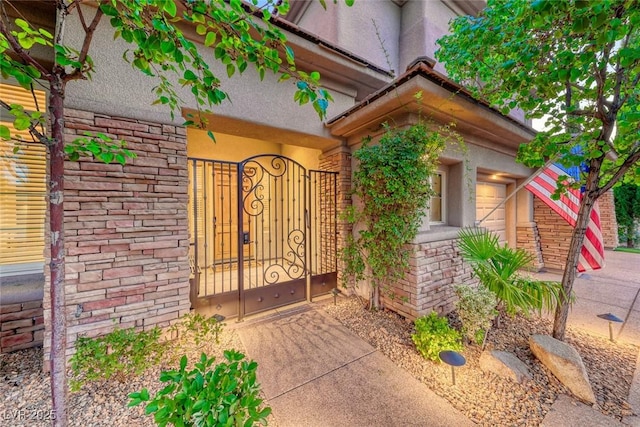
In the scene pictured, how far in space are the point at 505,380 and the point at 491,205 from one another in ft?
16.8

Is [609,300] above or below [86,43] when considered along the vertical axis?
below

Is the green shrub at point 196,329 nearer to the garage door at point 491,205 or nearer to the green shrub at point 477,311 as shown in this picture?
the green shrub at point 477,311

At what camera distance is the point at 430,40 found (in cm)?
677

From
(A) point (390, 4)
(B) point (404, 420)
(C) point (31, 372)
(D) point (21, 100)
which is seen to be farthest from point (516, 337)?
(A) point (390, 4)

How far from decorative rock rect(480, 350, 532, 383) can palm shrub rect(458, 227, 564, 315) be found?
578 mm

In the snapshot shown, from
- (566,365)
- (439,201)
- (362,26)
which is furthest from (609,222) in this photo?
(362,26)

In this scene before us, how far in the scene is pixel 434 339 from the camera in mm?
3111

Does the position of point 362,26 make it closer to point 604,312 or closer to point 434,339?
point 434,339

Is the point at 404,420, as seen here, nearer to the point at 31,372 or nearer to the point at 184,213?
the point at 184,213

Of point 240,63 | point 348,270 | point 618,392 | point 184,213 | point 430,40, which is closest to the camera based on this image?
point 240,63

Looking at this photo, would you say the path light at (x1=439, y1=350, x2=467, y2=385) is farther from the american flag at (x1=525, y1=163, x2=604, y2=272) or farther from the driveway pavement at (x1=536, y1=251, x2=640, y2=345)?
the american flag at (x1=525, y1=163, x2=604, y2=272)

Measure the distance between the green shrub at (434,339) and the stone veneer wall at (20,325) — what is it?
5081 mm

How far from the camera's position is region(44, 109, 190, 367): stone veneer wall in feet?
9.00

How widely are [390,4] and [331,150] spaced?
556 centimetres
